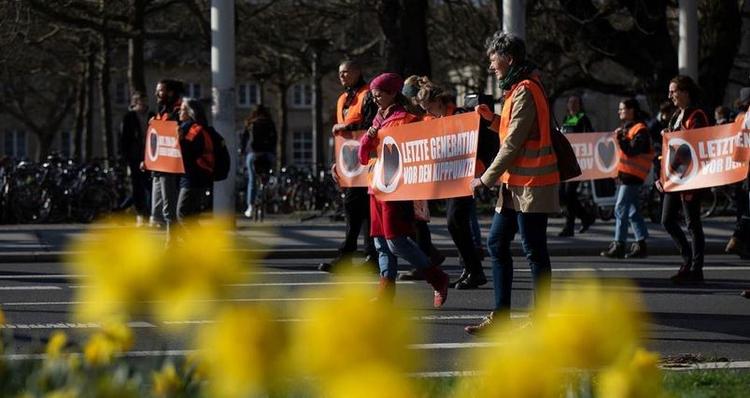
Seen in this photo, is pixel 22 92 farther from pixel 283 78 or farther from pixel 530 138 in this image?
pixel 530 138

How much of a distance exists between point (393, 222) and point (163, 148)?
619 centimetres

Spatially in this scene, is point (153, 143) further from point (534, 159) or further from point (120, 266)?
point (120, 266)

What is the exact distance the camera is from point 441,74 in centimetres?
4600

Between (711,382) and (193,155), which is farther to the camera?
(193,155)

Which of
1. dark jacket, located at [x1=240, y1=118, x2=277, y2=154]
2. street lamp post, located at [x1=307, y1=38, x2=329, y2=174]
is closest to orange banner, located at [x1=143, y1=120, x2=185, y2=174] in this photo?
dark jacket, located at [x1=240, y1=118, x2=277, y2=154]

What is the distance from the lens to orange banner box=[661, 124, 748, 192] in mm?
13281

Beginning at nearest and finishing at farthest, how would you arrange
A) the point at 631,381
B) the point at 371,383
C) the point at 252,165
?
the point at 371,383
the point at 631,381
the point at 252,165

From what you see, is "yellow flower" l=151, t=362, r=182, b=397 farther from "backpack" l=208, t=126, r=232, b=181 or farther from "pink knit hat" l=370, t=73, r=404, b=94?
"backpack" l=208, t=126, r=232, b=181

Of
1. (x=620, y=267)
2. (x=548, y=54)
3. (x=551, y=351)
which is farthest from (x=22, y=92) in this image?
(x=551, y=351)

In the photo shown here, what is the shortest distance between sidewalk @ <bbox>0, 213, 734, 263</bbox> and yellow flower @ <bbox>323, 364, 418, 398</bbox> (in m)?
12.4

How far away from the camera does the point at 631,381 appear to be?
2842 millimetres

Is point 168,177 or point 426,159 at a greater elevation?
point 426,159

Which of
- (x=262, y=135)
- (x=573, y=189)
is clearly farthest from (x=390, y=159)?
(x=262, y=135)

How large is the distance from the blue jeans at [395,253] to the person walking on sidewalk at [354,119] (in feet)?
6.98
